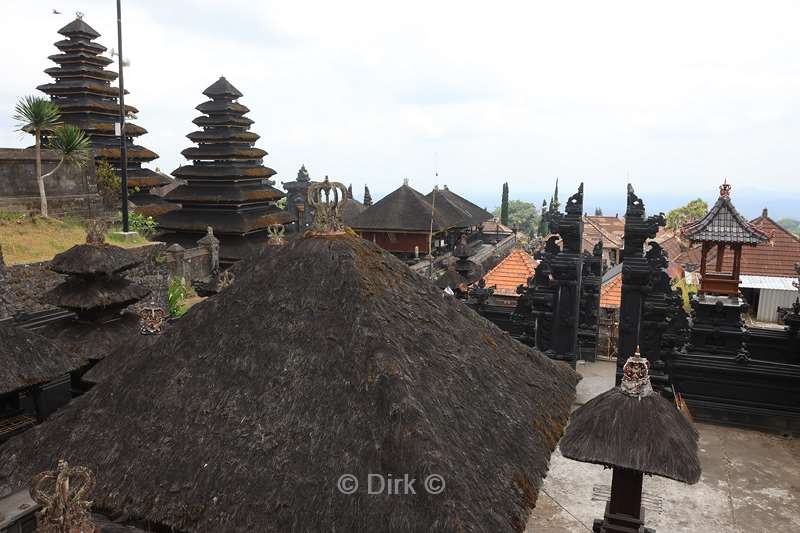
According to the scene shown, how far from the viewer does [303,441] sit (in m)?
4.86

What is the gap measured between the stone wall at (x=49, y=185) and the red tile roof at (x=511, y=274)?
1641 centimetres

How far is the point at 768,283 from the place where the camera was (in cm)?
2641

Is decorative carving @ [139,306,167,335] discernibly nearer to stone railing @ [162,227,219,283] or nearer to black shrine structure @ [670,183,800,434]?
stone railing @ [162,227,219,283]

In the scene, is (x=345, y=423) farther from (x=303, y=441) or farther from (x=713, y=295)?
(x=713, y=295)

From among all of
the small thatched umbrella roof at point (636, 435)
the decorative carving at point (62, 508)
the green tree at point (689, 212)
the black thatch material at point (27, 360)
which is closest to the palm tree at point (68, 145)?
the black thatch material at point (27, 360)

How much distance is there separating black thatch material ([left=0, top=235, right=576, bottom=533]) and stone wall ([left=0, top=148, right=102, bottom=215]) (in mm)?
17564

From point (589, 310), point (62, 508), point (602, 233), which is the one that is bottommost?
point (589, 310)

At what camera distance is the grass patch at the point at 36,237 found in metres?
17.2

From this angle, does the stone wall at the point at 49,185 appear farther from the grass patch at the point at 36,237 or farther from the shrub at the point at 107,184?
the shrub at the point at 107,184

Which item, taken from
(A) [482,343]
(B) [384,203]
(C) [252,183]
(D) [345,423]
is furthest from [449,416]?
(B) [384,203]

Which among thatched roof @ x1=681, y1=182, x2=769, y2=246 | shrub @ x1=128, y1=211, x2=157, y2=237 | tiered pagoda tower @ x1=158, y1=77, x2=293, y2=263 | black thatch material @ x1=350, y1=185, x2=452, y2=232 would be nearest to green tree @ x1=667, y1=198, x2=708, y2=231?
black thatch material @ x1=350, y1=185, x2=452, y2=232

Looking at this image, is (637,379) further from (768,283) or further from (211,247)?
(768,283)

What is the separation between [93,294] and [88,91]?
17656mm

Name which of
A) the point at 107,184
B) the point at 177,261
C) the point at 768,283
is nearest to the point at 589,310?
the point at 768,283
